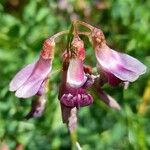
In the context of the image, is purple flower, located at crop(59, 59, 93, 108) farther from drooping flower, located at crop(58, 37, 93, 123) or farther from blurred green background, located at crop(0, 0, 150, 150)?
blurred green background, located at crop(0, 0, 150, 150)

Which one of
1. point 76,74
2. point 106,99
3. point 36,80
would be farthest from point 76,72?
point 106,99

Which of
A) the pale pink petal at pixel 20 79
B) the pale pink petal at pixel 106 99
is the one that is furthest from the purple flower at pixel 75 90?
the pale pink petal at pixel 106 99

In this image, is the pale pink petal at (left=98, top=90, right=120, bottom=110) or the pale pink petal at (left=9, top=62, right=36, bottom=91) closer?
the pale pink petal at (left=9, top=62, right=36, bottom=91)

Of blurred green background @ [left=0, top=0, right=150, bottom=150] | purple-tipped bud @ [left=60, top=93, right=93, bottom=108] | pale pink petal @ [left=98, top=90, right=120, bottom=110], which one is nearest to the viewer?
purple-tipped bud @ [left=60, top=93, right=93, bottom=108]

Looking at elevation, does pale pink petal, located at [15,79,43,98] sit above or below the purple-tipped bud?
above

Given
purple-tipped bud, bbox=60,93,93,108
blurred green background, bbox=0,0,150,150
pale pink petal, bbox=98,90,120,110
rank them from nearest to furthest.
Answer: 1. purple-tipped bud, bbox=60,93,93,108
2. pale pink petal, bbox=98,90,120,110
3. blurred green background, bbox=0,0,150,150

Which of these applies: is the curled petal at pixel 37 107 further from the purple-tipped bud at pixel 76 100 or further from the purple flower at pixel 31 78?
the purple-tipped bud at pixel 76 100

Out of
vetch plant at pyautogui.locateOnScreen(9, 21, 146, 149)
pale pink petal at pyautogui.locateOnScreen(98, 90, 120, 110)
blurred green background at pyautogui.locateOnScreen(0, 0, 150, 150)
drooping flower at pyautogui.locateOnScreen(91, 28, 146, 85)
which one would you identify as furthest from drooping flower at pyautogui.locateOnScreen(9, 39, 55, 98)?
blurred green background at pyautogui.locateOnScreen(0, 0, 150, 150)

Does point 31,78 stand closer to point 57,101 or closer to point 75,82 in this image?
point 75,82
